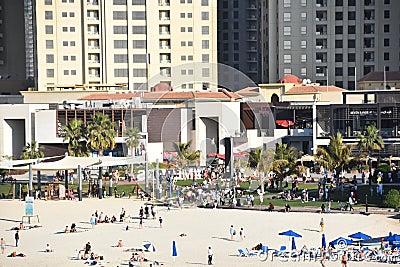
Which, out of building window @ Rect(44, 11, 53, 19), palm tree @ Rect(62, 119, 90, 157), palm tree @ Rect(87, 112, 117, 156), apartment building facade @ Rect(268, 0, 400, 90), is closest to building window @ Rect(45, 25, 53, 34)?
building window @ Rect(44, 11, 53, 19)

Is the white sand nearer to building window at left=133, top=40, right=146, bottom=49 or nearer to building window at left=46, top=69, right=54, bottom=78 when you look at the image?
building window at left=46, top=69, right=54, bottom=78

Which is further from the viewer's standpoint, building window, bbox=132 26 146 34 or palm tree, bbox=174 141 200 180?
building window, bbox=132 26 146 34

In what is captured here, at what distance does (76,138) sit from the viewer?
7756 cm

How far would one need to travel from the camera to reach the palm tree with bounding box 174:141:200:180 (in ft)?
259

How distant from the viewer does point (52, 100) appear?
337 ft

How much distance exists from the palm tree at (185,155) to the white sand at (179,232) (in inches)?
680

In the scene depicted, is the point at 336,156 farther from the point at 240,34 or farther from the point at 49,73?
the point at 240,34

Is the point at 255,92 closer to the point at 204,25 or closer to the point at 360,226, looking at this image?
the point at 204,25

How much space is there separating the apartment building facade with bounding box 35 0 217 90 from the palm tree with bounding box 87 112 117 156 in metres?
33.5

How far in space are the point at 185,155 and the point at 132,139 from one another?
7.62 m

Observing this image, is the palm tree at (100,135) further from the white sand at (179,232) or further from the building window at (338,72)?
the building window at (338,72)

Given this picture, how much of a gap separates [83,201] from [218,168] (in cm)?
1678

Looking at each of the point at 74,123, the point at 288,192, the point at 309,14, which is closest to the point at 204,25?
the point at 309,14

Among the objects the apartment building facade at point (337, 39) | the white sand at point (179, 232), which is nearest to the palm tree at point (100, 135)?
the white sand at point (179, 232)
